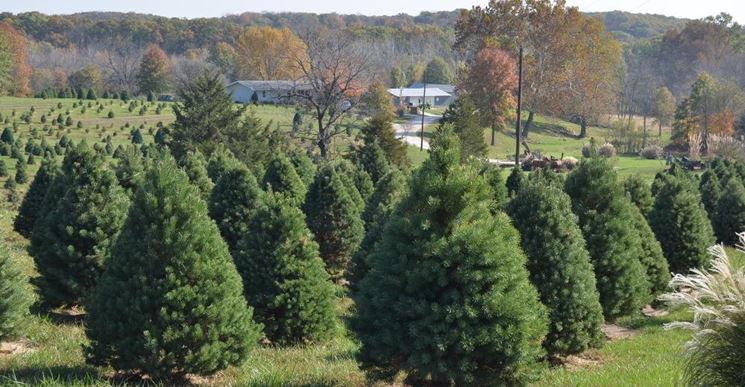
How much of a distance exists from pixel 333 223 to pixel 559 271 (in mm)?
7950

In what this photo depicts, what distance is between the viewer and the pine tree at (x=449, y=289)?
649 cm

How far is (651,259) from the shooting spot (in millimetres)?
14086

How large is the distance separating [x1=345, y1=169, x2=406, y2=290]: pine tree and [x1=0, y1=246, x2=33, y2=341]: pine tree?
4773mm

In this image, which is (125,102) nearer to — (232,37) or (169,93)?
(169,93)

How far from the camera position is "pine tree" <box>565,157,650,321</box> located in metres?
11.8

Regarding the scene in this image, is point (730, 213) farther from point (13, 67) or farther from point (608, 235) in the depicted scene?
point (13, 67)

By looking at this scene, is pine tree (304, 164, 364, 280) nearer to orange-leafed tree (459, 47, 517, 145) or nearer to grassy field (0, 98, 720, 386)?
grassy field (0, 98, 720, 386)

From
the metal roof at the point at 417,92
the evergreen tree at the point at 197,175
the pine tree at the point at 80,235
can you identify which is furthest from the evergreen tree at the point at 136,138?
the metal roof at the point at 417,92

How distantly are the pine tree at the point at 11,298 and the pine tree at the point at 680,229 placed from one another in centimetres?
1284

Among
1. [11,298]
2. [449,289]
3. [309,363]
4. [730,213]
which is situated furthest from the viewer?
[730,213]

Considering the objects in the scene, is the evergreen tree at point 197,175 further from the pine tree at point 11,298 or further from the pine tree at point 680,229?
the pine tree at point 680,229

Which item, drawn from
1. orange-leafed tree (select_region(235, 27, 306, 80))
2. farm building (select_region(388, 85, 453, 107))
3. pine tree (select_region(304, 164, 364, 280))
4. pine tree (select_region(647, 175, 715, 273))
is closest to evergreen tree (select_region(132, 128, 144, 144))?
pine tree (select_region(304, 164, 364, 280))

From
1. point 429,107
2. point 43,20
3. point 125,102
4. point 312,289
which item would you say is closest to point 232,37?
point 43,20

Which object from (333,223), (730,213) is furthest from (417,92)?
(333,223)
